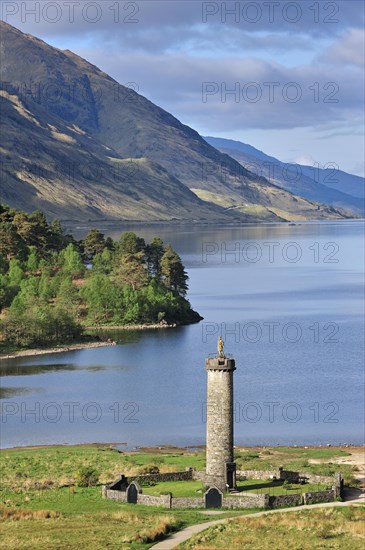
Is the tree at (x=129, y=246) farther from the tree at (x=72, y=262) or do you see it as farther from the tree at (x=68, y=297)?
the tree at (x=68, y=297)

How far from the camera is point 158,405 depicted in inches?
3947

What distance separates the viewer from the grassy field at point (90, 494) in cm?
5159

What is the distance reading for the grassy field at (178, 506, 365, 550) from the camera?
49.8 meters

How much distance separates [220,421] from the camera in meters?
61.4

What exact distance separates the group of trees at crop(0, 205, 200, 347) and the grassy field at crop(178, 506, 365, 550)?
87396 mm

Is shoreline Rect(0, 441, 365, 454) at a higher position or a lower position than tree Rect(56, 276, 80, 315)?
lower

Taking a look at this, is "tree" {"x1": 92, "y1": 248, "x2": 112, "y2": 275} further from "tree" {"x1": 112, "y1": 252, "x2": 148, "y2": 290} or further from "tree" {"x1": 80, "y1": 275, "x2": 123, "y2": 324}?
"tree" {"x1": 80, "y1": 275, "x2": 123, "y2": 324}

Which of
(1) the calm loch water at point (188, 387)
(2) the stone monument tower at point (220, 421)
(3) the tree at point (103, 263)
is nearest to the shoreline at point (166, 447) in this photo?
(1) the calm loch water at point (188, 387)

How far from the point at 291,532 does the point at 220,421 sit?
1038 centimetres

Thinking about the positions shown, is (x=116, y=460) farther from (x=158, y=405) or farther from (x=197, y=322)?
(x=197, y=322)

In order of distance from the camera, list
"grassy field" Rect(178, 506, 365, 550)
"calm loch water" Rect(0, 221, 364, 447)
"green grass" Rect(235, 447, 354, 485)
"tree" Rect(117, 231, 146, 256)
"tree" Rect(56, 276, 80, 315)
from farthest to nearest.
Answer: "tree" Rect(117, 231, 146, 256) → "tree" Rect(56, 276, 80, 315) → "calm loch water" Rect(0, 221, 364, 447) → "green grass" Rect(235, 447, 354, 485) → "grassy field" Rect(178, 506, 365, 550)

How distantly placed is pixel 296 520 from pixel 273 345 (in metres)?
84.2

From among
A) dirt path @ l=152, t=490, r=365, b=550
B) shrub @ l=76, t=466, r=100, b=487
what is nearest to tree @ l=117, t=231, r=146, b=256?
shrub @ l=76, t=466, r=100, b=487

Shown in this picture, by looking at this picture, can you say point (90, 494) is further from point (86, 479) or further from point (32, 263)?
point (32, 263)
